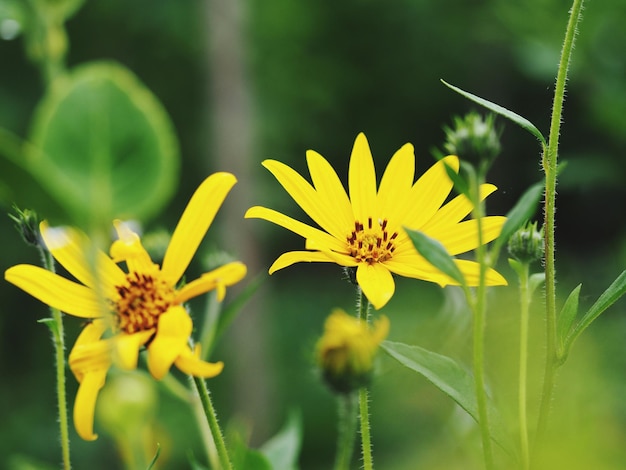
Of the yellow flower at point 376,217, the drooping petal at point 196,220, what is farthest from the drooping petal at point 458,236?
the drooping petal at point 196,220

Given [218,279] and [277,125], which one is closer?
[218,279]

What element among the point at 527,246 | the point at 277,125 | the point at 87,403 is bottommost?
the point at 87,403

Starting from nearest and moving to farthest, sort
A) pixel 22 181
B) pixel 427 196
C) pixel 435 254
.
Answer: pixel 22 181 < pixel 435 254 < pixel 427 196

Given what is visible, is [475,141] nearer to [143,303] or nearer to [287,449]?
[143,303]

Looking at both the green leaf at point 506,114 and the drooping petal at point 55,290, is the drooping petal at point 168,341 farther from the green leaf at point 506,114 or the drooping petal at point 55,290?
the green leaf at point 506,114

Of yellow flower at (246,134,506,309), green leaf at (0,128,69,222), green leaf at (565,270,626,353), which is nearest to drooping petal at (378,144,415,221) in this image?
yellow flower at (246,134,506,309)

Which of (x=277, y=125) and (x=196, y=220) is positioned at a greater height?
(x=277, y=125)

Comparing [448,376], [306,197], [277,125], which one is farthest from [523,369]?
[277,125]
